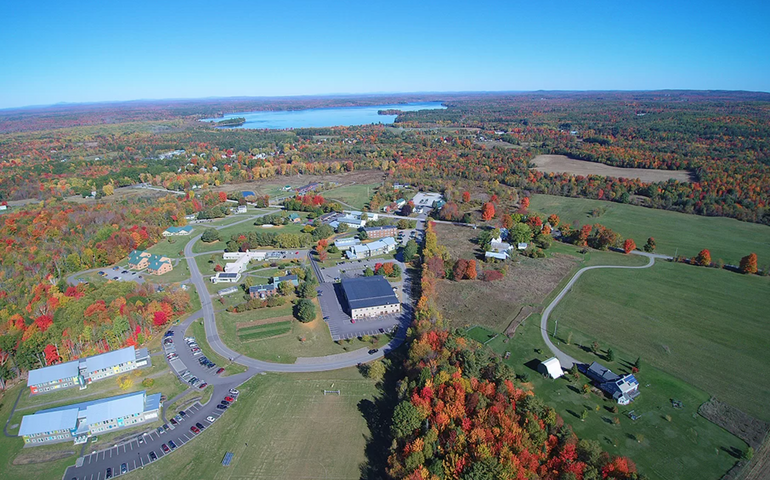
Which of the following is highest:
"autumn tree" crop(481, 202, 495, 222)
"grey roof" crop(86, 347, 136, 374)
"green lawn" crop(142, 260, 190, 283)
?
"autumn tree" crop(481, 202, 495, 222)

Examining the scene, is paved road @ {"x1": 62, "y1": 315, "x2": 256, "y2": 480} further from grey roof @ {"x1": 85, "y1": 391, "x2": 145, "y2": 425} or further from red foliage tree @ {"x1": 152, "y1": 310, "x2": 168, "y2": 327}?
red foliage tree @ {"x1": 152, "y1": 310, "x2": 168, "y2": 327}

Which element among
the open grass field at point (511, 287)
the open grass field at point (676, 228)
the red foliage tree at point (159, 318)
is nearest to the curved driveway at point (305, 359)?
the red foliage tree at point (159, 318)

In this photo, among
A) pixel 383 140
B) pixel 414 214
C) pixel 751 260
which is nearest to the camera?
pixel 751 260

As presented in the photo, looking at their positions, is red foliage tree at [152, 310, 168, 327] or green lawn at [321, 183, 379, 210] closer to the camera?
red foliage tree at [152, 310, 168, 327]

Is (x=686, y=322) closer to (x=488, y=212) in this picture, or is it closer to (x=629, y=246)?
(x=629, y=246)

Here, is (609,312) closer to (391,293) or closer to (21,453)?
(391,293)

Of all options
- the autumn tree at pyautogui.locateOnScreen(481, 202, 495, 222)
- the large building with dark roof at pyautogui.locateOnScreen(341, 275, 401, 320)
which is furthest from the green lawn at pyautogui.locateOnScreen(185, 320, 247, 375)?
the autumn tree at pyautogui.locateOnScreen(481, 202, 495, 222)

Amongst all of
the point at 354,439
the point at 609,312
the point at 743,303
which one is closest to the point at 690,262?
the point at 743,303
